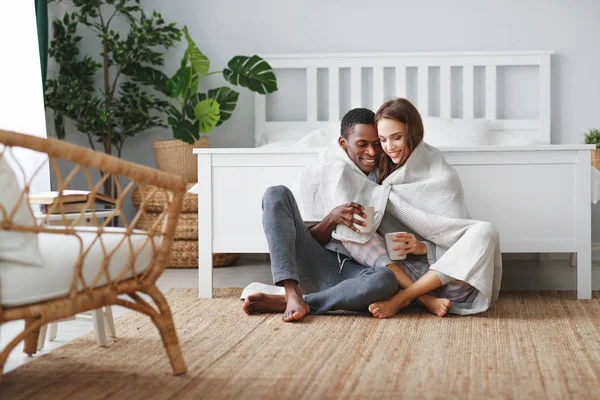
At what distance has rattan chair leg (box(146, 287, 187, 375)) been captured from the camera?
5.29 ft

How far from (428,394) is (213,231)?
4.70 ft

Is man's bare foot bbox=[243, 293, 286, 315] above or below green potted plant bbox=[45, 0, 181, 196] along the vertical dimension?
below

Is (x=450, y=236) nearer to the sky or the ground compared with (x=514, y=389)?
nearer to the sky

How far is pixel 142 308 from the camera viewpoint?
5.23ft

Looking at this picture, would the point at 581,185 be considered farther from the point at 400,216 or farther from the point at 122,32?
the point at 122,32

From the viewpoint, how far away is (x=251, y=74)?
397 centimetres

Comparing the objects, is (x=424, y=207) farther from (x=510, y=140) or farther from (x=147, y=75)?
(x=147, y=75)

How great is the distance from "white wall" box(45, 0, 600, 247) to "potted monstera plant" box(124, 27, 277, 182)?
0.25 metres

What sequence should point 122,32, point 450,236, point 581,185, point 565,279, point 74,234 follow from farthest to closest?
point 122,32 < point 565,279 < point 581,185 < point 450,236 < point 74,234

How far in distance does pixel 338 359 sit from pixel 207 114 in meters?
2.35

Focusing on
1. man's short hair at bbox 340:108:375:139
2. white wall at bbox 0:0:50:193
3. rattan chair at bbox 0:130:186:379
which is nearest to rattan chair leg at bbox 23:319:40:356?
rattan chair at bbox 0:130:186:379

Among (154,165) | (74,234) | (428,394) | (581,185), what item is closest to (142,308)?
(74,234)

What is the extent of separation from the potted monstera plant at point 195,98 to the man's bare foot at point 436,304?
6.08ft

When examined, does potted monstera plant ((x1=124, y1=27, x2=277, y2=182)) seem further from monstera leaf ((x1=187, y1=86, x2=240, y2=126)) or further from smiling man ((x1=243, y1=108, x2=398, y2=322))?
smiling man ((x1=243, y1=108, x2=398, y2=322))
